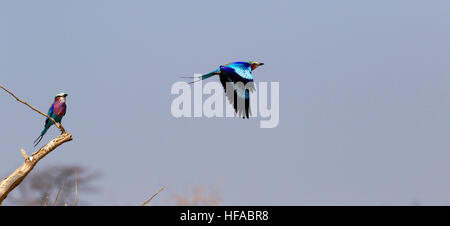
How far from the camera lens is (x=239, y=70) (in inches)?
296

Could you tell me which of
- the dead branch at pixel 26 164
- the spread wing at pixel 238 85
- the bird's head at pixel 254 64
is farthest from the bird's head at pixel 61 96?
the bird's head at pixel 254 64

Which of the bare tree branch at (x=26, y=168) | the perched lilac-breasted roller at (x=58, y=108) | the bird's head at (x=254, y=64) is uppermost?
the bird's head at (x=254, y=64)

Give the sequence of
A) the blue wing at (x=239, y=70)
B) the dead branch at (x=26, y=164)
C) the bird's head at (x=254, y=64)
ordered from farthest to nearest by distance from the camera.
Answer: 1. the bird's head at (x=254, y=64)
2. the blue wing at (x=239, y=70)
3. the dead branch at (x=26, y=164)

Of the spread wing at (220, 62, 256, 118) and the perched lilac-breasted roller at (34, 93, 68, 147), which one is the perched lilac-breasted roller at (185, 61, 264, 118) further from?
the perched lilac-breasted roller at (34, 93, 68, 147)

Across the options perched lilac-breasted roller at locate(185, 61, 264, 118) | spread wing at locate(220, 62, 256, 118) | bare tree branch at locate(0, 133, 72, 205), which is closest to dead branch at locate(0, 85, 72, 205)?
bare tree branch at locate(0, 133, 72, 205)

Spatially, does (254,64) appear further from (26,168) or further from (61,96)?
(26,168)

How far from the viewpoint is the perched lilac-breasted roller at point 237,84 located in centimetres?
750

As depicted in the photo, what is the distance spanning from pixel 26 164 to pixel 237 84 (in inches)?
110

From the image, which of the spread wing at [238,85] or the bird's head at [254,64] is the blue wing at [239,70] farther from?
the bird's head at [254,64]

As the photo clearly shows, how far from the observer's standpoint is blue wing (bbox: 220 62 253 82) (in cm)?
748

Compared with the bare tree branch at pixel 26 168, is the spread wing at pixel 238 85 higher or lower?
higher
